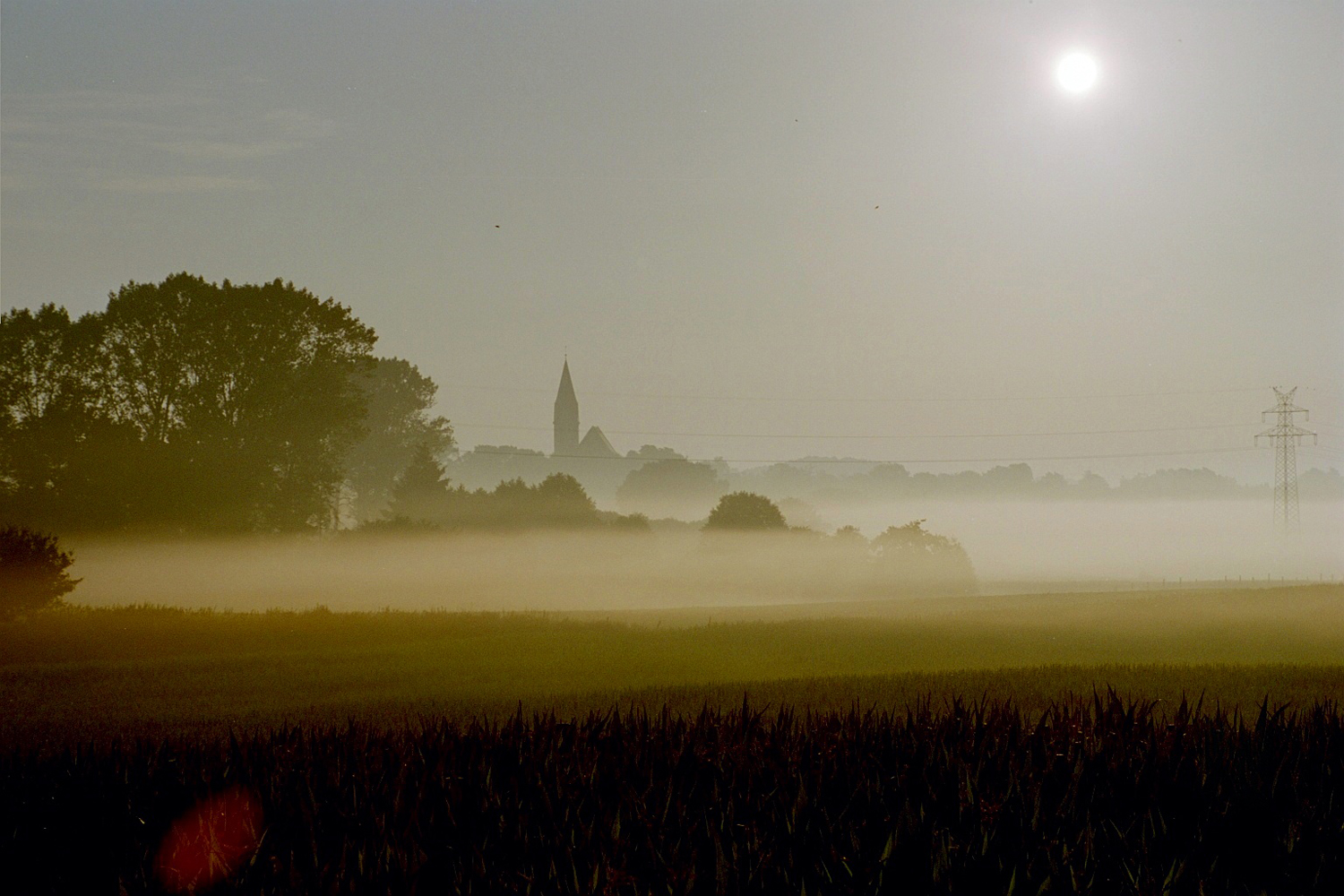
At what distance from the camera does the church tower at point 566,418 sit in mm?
188925

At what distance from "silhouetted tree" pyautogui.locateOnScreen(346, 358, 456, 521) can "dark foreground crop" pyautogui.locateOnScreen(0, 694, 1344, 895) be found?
59948 millimetres

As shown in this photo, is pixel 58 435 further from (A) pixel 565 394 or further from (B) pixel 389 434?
(A) pixel 565 394

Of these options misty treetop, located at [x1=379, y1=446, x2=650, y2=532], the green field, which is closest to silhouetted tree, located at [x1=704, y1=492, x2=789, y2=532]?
misty treetop, located at [x1=379, y1=446, x2=650, y2=532]

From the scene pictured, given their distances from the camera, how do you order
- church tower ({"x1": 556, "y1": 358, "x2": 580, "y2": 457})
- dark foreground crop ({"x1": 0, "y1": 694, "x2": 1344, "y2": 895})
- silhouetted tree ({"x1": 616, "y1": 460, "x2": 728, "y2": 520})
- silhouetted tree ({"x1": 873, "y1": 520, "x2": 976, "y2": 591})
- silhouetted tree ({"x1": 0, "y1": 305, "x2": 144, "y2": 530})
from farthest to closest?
church tower ({"x1": 556, "y1": 358, "x2": 580, "y2": 457})
silhouetted tree ({"x1": 616, "y1": 460, "x2": 728, "y2": 520})
silhouetted tree ({"x1": 873, "y1": 520, "x2": 976, "y2": 591})
silhouetted tree ({"x1": 0, "y1": 305, "x2": 144, "y2": 530})
dark foreground crop ({"x1": 0, "y1": 694, "x2": 1344, "y2": 895})

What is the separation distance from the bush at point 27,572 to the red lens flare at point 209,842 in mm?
22992

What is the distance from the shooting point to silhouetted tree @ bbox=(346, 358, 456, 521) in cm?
6731

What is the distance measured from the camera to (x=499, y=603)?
50125 mm

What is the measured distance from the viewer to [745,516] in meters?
68.5

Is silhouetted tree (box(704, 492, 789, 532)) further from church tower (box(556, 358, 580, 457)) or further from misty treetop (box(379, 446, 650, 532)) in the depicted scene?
church tower (box(556, 358, 580, 457))

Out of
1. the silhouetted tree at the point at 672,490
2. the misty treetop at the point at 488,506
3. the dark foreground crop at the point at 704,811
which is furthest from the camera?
the silhouetted tree at the point at 672,490

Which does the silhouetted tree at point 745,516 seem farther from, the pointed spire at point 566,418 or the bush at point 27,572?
the pointed spire at point 566,418

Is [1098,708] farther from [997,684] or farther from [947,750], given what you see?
[997,684]

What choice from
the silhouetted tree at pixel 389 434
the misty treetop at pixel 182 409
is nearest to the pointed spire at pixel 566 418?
the silhouetted tree at pixel 389 434

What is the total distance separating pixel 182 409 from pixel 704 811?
41124 millimetres
